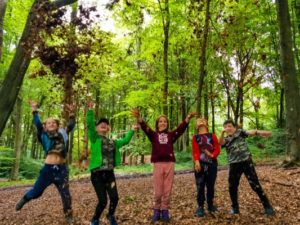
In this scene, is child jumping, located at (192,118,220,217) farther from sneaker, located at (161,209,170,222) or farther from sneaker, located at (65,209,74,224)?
sneaker, located at (65,209,74,224)

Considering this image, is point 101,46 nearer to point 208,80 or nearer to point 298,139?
point 298,139

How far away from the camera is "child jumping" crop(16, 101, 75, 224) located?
6188 mm

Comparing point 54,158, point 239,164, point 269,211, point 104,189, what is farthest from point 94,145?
point 269,211

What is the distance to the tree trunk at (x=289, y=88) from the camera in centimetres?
1056

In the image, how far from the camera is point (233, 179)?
622 cm

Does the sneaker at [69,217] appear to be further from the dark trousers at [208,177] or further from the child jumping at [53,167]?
the dark trousers at [208,177]

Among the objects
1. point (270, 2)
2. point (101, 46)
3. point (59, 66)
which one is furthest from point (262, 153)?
point (59, 66)

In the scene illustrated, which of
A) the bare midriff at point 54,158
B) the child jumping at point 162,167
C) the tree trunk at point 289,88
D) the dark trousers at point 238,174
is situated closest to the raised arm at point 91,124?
the child jumping at point 162,167

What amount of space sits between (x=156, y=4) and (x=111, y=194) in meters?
15.6

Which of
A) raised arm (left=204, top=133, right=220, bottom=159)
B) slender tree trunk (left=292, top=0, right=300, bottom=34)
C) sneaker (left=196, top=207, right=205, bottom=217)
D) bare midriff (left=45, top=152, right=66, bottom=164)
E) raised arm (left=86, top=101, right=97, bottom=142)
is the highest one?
slender tree trunk (left=292, top=0, right=300, bottom=34)

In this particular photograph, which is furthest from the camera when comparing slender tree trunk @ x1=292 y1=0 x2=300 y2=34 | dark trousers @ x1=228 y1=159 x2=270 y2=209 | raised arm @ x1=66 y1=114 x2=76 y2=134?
slender tree trunk @ x1=292 y1=0 x2=300 y2=34

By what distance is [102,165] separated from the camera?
5758mm

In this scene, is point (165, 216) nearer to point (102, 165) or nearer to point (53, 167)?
point (102, 165)

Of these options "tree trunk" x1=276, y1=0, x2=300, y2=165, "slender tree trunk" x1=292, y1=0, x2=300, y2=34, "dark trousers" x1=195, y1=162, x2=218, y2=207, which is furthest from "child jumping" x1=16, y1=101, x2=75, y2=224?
"slender tree trunk" x1=292, y1=0, x2=300, y2=34
